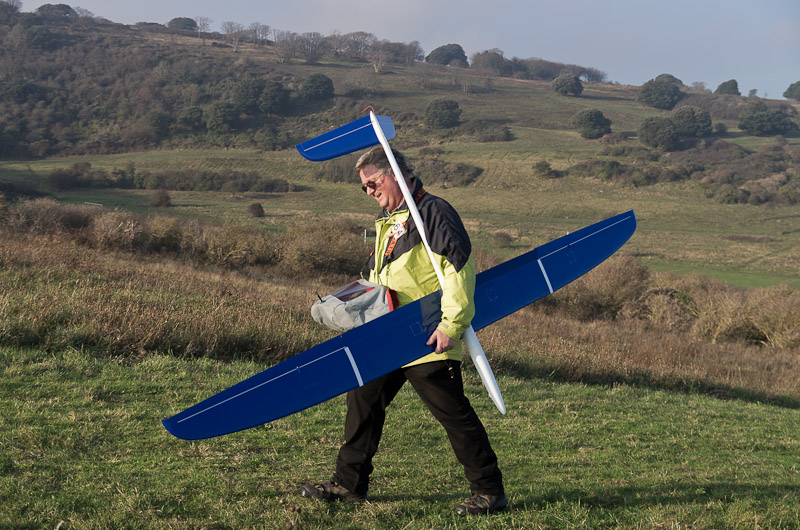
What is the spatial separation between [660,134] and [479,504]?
3818 inches

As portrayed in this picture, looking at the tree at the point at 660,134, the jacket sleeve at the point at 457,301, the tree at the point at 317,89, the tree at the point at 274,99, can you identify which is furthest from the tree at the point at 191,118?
the jacket sleeve at the point at 457,301

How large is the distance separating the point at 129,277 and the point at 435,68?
138m

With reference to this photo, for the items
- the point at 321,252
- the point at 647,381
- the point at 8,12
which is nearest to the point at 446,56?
the point at 8,12

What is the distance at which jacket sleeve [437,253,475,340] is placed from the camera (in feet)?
11.3

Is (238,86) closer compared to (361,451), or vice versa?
(361,451)

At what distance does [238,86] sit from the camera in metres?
100

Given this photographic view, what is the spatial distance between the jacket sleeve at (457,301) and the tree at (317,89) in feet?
342

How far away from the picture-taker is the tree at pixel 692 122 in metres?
95.0

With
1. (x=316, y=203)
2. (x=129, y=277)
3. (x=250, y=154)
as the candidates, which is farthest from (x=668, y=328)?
(x=250, y=154)

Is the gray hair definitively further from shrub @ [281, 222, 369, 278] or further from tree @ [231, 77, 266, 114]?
tree @ [231, 77, 266, 114]

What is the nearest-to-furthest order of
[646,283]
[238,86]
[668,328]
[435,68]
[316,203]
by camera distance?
[668,328], [646,283], [316,203], [238,86], [435,68]

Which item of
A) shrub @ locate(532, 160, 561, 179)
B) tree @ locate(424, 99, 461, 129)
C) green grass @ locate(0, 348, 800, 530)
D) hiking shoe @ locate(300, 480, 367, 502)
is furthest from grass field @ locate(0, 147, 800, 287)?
hiking shoe @ locate(300, 480, 367, 502)

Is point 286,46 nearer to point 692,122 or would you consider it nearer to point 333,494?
point 692,122

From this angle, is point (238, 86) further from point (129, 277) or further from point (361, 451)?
point (361, 451)
